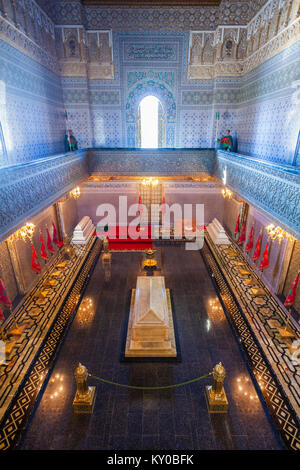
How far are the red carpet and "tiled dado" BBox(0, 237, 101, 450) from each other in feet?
5.91

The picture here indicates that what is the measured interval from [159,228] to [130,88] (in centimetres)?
528

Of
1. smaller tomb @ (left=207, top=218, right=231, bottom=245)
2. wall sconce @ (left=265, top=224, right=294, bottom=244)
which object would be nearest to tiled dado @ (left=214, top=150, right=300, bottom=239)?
wall sconce @ (left=265, top=224, right=294, bottom=244)

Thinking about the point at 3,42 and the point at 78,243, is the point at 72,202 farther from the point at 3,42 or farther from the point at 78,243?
the point at 3,42

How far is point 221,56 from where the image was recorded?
875 cm

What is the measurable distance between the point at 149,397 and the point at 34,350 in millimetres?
2127

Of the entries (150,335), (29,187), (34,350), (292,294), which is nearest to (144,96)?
(29,187)

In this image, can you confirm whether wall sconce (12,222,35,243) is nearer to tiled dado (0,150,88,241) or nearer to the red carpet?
tiled dado (0,150,88,241)

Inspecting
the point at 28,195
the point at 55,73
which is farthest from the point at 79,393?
the point at 55,73

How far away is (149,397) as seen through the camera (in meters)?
3.58

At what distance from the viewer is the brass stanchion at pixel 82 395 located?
3355 millimetres

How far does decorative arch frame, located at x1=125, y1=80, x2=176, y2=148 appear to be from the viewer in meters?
9.31

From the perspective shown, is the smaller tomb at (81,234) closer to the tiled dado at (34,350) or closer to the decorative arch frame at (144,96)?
the tiled dado at (34,350)

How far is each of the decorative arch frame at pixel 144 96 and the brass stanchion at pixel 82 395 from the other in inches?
336

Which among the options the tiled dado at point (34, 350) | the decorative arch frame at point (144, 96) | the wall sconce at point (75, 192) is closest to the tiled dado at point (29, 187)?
the tiled dado at point (34, 350)
